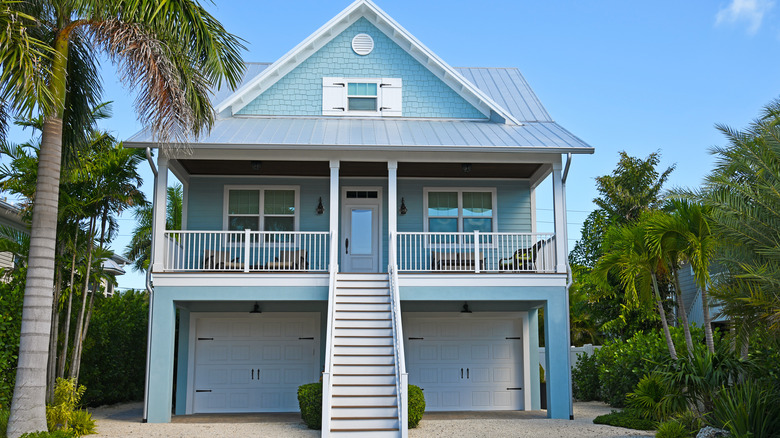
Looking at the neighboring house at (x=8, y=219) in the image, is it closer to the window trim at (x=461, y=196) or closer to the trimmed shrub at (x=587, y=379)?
the window trim at (x=461, y=196)

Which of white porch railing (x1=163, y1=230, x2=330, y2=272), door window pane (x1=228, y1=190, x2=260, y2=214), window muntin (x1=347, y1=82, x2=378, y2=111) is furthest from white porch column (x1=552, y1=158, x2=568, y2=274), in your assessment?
door window pane (x1=228, y1=190, x2=260, y2=214)

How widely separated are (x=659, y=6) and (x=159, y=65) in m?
15.8

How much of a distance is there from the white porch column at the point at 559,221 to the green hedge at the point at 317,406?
4.05 m

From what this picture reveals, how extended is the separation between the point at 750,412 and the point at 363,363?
20.4ft

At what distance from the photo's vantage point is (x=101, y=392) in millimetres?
17016

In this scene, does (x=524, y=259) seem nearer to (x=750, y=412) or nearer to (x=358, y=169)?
(x=358, y=169)

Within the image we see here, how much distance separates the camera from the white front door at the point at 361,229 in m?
17.2

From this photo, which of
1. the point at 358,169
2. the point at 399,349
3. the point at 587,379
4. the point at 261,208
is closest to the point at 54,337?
the point at 261,208

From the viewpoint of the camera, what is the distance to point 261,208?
17172 millimetres

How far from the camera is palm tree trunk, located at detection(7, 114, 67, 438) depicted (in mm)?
9648

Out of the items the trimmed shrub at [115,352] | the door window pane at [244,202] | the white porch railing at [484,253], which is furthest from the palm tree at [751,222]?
the trimmed shrub at [115,352]

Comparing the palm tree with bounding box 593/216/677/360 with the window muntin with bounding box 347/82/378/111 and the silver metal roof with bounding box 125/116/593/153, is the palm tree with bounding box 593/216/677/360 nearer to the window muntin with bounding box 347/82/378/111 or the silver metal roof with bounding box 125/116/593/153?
the silver metal roof with bounding box 125/116/593/153

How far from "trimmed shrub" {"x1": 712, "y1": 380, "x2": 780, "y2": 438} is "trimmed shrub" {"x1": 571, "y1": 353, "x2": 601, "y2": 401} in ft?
31.9

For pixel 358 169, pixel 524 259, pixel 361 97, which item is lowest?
pixel 524 259
